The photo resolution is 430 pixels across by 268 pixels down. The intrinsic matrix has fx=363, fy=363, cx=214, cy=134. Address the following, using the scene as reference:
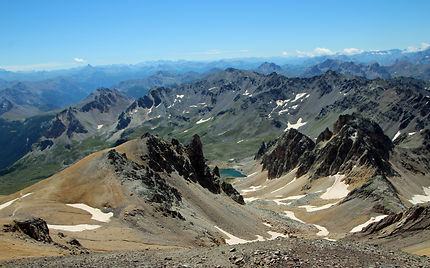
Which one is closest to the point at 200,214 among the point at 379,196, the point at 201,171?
the point at 201,171

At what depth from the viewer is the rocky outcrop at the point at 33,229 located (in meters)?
39.5

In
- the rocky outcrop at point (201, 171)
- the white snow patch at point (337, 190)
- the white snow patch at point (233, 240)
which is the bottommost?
the white snow patch at point (337, 190)

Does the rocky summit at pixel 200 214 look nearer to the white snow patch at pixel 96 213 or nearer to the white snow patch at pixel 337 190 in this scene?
the white snow patch at pixel 96 213

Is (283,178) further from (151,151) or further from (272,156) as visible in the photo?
(151,151)

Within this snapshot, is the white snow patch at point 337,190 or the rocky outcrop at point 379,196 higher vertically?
the rocky outcrop at point 379,196

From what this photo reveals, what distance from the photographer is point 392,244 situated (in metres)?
44.2

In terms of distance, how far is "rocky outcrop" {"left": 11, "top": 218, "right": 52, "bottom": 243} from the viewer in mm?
39500

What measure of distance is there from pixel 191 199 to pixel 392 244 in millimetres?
46119

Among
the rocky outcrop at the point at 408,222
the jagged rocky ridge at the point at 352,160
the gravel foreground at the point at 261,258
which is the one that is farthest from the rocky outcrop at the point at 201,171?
the gravel foreground at the point at 261,258

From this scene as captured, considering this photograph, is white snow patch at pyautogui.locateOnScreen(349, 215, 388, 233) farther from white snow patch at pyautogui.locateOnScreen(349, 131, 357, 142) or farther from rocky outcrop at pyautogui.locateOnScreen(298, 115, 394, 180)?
white snow patch at pyautogui.locateOnScreen(349, 131, 357, 142)

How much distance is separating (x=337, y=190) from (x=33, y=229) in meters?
102

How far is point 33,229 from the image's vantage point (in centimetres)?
3994

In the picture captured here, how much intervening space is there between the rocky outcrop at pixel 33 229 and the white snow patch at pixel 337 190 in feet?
313

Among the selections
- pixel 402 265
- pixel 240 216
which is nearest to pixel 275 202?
pixel 240 216
